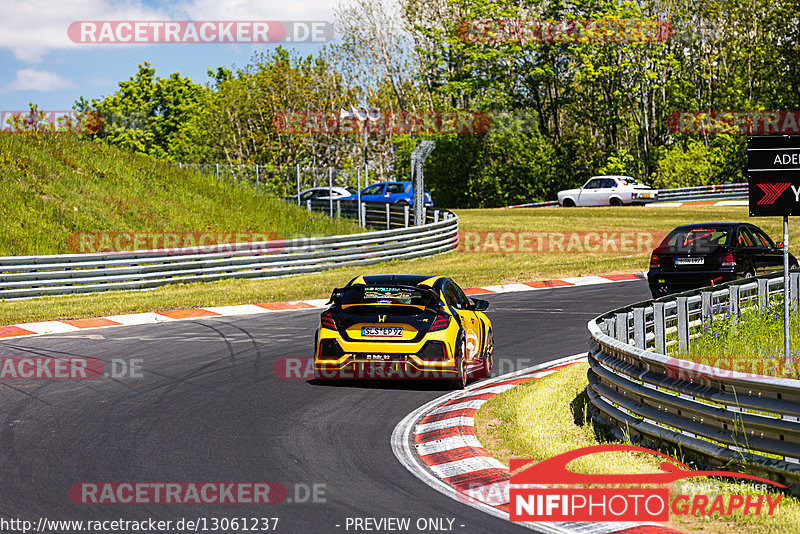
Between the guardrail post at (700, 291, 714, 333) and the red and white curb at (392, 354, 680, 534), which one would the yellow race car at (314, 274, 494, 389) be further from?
the guardrail post at (700, 291, 714, 333)

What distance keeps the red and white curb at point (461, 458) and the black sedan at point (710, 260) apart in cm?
638

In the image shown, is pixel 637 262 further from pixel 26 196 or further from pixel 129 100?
pixel 129 100

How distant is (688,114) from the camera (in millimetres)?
63500

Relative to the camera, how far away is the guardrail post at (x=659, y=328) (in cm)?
1079

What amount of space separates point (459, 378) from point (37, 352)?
23.1 feet

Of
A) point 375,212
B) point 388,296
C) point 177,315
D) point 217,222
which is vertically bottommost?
point 177,315

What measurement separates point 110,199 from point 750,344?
28329 millimetres

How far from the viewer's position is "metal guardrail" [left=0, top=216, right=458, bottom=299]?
22984 millimetres

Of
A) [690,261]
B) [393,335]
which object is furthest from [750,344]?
[690,261]

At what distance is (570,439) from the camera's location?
9.05m

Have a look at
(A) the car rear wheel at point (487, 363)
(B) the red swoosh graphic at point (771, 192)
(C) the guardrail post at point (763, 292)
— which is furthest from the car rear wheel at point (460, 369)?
(C) the guardrail post at point (763, 292)

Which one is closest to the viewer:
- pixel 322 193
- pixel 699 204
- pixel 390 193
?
pixel 390 193
